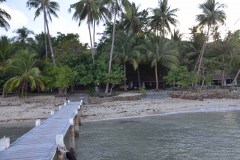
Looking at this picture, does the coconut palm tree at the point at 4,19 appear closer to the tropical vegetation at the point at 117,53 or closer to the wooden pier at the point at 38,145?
the tropical vegetation at the point at 117,53

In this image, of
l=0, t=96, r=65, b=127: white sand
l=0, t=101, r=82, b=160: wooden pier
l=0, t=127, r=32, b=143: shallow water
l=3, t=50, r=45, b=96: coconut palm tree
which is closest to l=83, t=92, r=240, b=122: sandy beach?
l=0, t=96, r=65, b=127: white sand

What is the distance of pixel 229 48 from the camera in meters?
51.5

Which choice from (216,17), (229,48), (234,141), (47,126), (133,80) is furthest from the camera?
(133,80)

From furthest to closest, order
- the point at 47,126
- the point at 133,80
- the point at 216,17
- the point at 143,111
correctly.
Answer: the point at 133,80 < the point at 216,17 < the point at 143,111 < the point at 47,126

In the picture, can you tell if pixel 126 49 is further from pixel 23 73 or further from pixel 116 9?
pixel 23 73

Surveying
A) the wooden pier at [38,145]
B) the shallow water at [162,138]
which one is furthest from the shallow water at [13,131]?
the wooden pier at [38,145]

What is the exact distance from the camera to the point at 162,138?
67.3 ft

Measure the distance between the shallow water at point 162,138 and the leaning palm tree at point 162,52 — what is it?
19152 millimetres

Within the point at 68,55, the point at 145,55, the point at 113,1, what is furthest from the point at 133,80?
the point at 113,1

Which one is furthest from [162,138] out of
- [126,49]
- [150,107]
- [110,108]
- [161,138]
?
[126,49]

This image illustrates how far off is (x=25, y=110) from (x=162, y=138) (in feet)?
54.1

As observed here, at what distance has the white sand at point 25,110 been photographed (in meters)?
28.8

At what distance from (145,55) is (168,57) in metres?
3.23

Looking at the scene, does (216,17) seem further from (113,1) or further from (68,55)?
(68,55)
